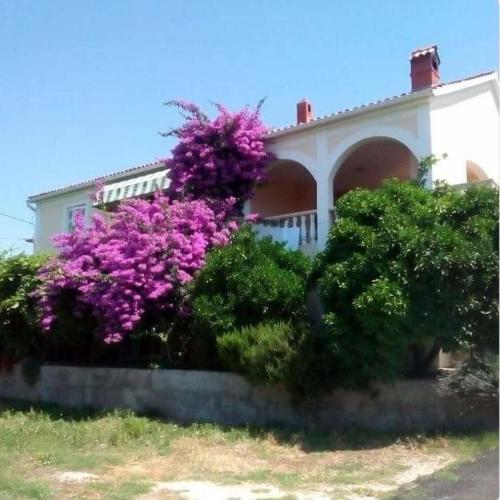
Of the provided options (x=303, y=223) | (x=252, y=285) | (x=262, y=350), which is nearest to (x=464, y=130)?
(x=303, y=223)

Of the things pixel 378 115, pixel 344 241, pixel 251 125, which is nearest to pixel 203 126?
pixel 251 125

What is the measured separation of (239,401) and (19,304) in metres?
6.34

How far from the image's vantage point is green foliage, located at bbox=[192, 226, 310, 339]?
11445mm

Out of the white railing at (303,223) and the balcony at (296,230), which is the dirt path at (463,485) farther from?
the white railing at (303,223)

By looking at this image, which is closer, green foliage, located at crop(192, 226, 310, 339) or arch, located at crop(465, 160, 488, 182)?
green foliage, located at crop(192, 226, 310, 339)

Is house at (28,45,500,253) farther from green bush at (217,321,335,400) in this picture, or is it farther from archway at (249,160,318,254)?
green bush at (217,321,335,400)

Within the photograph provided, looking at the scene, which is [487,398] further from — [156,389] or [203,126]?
[203,126]

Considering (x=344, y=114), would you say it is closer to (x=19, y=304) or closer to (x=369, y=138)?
(x=369, y=138)

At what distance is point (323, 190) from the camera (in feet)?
45.9

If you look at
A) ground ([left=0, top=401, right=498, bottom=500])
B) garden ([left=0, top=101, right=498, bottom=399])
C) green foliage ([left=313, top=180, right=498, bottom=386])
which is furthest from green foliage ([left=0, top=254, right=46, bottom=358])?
green foliage ([left=313, top=180, right=498, bottom=386])

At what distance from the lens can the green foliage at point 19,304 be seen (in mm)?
15180

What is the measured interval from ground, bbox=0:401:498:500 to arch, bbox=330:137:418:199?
253 inches

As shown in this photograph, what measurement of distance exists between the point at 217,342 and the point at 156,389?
2.30m

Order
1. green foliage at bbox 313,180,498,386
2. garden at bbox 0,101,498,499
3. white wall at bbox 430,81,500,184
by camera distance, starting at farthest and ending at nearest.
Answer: white wall at bbox 430,81,500,184 < green foliage at bbox 313,180,498,386 < garden at bbox 0,101,498,499
